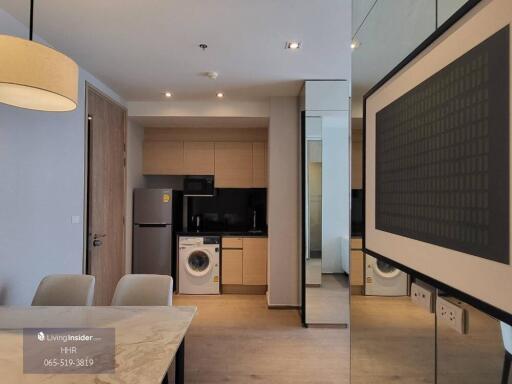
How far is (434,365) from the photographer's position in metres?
1.11

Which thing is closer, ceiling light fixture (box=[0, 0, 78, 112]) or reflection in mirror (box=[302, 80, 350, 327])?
ceiling light fixture (box=[0, 0, 78, 112])

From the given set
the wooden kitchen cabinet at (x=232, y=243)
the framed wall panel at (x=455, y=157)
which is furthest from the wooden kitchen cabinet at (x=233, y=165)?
the framed wall panel at (x=455, y=157)

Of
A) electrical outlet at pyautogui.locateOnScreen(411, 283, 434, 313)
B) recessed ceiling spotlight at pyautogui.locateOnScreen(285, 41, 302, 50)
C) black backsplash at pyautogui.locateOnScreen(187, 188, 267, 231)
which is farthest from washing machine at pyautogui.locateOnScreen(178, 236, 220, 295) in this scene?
electrical outlet at pyautogui.locateOnScreen(411, 283, 434, 313)

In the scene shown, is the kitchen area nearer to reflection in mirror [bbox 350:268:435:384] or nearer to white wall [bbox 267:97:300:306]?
white wall [bbox 267:97:300:306]

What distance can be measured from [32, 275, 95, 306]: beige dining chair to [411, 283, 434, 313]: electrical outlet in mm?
2066

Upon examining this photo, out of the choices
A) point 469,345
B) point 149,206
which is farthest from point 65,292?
point 149,206

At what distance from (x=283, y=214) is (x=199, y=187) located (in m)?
1.61

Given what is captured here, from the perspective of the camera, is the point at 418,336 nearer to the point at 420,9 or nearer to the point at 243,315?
the point at 420,9

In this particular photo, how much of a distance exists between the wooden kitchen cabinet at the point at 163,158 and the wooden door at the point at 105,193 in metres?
0.73

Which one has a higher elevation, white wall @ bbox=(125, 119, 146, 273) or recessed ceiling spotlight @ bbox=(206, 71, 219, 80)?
recessed ceiling spotlight @ bbox=(206, 71, 219, 80)

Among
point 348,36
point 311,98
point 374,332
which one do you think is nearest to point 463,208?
point 374,332

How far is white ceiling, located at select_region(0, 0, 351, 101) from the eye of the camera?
2223mm

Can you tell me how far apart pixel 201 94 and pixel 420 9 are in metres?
3.28

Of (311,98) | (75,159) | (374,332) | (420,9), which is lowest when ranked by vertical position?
(374,332)
